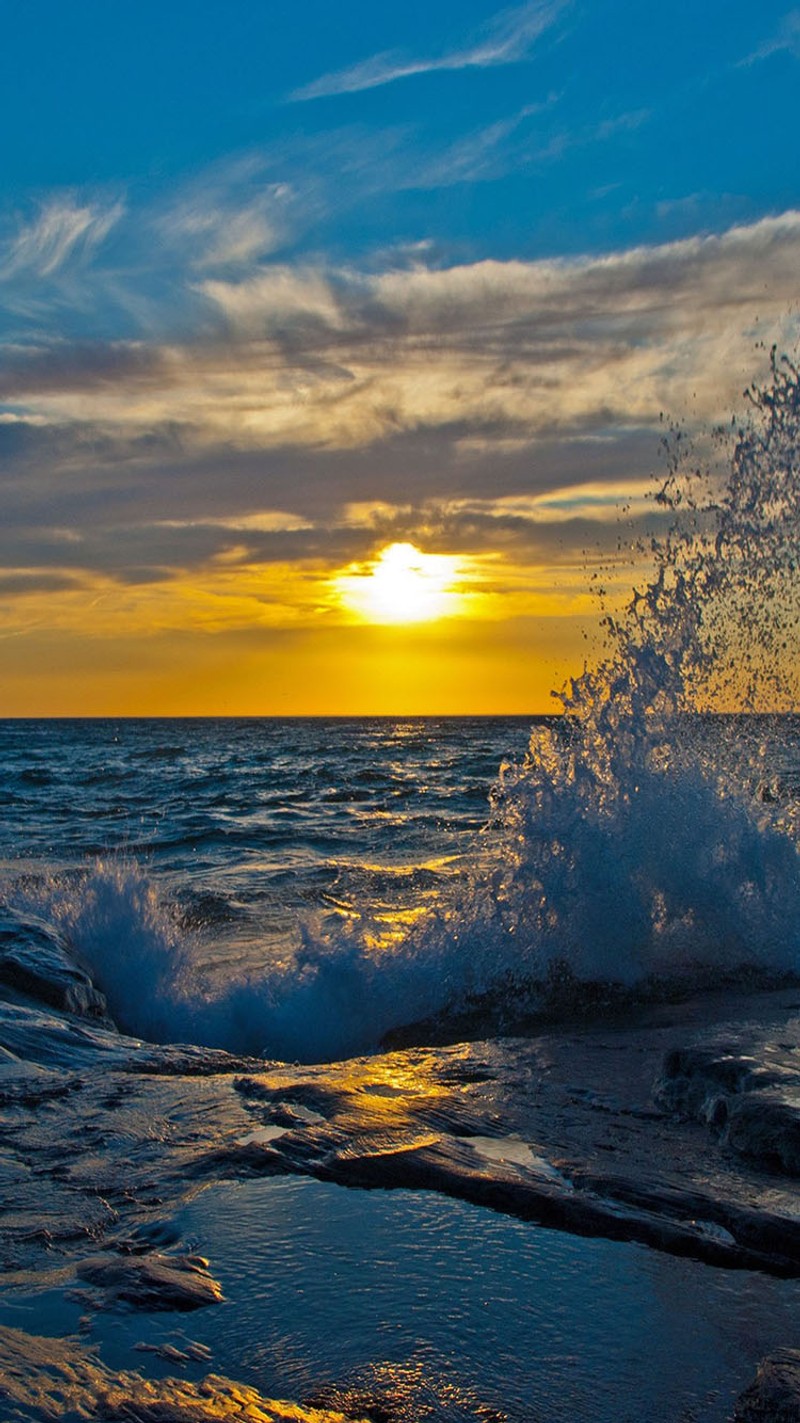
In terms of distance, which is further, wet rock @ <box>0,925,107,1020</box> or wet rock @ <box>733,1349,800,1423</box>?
wet rock @ <box>0,925,107,1020</box>

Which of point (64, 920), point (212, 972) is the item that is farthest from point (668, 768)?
point (64, 920)

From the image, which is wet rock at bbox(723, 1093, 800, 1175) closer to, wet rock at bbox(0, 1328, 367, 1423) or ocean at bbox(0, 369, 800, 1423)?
ocean at bbox(0, 369, 800, 1423)

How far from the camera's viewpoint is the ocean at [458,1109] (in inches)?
86.0

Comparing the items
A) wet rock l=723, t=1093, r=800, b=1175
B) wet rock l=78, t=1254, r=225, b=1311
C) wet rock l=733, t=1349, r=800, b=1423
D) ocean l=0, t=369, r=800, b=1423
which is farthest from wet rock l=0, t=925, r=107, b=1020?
wet rock l=733, t=1349, r=800, b=1423

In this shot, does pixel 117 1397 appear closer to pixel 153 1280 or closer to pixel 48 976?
pixel 153 1280

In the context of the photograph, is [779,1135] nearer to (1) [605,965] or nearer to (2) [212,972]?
(1) [605,965]

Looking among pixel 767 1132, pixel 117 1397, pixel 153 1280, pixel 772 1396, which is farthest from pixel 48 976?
pixel 772 1396

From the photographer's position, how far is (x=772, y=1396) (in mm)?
1962

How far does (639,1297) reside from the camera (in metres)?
2.43

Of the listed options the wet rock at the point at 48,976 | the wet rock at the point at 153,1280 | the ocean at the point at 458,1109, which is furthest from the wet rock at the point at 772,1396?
the wet rock at the point at 48,976

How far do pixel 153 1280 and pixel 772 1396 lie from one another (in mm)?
1350

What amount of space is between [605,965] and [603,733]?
1948mm

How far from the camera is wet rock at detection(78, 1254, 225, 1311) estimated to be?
238 centimetres

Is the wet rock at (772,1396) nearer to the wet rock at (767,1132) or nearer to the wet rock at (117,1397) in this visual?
the wet rock at (117,1397)
